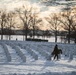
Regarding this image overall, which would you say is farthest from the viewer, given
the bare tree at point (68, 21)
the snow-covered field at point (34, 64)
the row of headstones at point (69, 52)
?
the bare tree at point (68, 21)

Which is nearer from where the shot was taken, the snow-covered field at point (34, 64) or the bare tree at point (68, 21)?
the snow-covered field at point (34, 64)

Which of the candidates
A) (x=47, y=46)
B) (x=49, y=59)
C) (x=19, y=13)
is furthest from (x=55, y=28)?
(x=49, y=59)

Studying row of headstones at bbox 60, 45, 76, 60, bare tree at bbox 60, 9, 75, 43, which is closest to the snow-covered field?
row of headstones at bbox 60, 45, 76, 60

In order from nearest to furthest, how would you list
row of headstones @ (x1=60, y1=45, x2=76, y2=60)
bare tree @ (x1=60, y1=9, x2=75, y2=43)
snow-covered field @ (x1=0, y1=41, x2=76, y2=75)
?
1. snow-covered field @ (x1=0, y1=41, x2=76, y2=75)
2. row of headstones @ (x1=60, y1=45, x2=76, y2=60)
3. bare tree @ (x1=60, y1=9, x2=75, y2=43)

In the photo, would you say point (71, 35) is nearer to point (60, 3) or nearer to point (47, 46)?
point (47, 46)

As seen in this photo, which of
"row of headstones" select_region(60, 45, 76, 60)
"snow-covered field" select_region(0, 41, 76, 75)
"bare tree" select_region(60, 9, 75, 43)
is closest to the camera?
"snow-covered field" select_region(0, 41, 76, 75)

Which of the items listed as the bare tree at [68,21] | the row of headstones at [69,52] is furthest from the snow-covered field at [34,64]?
the bare tree at [68,21]

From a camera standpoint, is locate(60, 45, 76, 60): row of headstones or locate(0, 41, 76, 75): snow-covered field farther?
locate(60, 45, 76, 60): row of headstones

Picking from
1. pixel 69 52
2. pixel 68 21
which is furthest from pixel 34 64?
pixel 68 21

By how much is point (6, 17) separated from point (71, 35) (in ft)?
69.4

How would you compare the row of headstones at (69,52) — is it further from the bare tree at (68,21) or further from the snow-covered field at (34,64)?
the bare tree at (68,21)

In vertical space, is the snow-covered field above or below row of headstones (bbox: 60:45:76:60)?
Answer: above

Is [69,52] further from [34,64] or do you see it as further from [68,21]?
[68,21]

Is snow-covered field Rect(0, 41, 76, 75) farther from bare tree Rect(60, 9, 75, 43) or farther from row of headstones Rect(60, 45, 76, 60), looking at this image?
bare tree Rect(60, 9, 75, 43)
